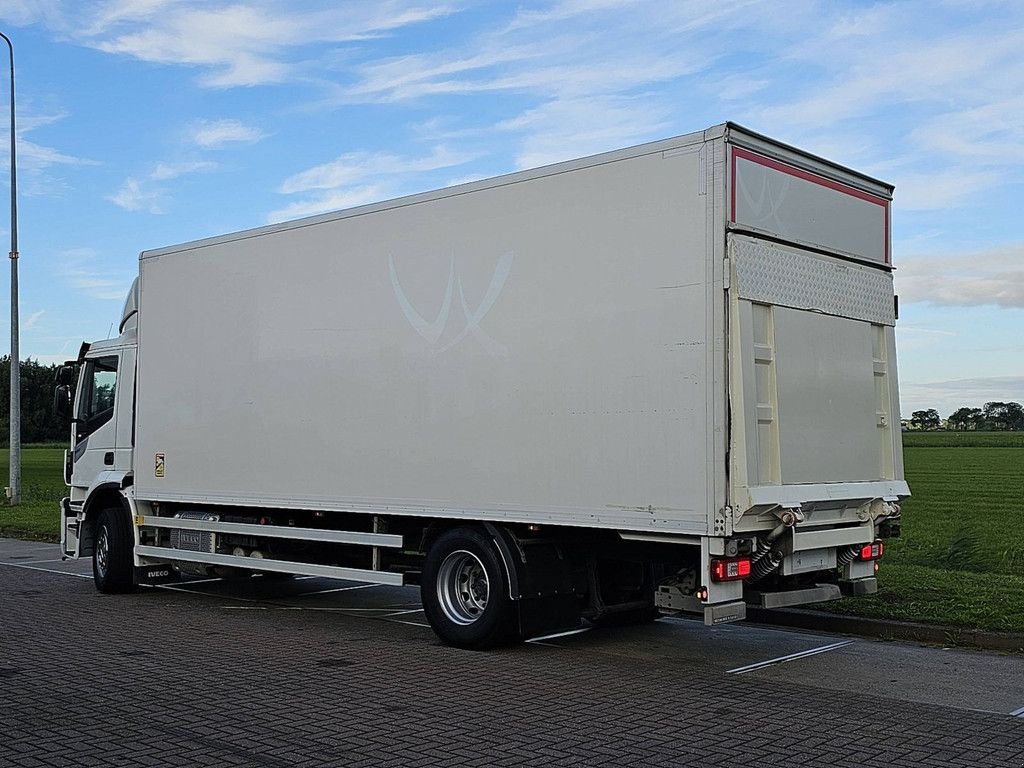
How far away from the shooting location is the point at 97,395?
544 inches

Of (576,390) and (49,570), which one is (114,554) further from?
(576,390)

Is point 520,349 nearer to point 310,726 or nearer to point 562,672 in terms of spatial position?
point 562,672

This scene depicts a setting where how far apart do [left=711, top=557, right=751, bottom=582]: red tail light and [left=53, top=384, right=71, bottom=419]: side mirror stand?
29.5 feet

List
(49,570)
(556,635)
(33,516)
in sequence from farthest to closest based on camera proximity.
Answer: (33,516)
(49,570)
(556,635)

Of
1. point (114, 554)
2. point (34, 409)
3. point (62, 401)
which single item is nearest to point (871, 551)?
point (114, 554)

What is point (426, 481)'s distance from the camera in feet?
32.3

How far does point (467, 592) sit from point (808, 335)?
3.48 meters

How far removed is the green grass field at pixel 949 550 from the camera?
10.4 meters

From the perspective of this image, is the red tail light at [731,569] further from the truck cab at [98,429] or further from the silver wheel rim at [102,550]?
the silver wheel rim at [102,550]

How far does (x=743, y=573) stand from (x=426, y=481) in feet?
9.53

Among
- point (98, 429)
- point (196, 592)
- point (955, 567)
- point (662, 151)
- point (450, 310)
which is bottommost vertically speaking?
point (196, 592)

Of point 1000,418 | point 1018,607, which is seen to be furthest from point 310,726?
point 1000,418

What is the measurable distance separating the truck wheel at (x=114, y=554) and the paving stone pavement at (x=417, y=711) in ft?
9.48

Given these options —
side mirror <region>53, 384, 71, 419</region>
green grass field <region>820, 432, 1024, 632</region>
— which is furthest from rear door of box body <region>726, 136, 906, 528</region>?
side mirror <region>53, 384, 71, 419</region>
